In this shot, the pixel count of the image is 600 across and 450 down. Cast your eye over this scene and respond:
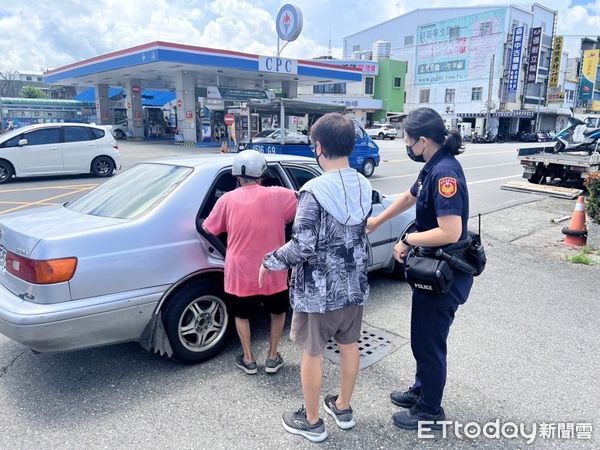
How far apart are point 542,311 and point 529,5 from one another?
5584cm

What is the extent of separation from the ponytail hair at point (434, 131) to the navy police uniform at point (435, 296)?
0.05 metres

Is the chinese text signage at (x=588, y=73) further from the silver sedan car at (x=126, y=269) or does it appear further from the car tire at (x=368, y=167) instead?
the silver sedan car at (x=126, y=269)

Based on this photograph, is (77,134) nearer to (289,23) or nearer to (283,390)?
(283,390)

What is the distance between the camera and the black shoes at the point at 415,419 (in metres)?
2.71

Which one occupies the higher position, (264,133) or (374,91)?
(374,91)

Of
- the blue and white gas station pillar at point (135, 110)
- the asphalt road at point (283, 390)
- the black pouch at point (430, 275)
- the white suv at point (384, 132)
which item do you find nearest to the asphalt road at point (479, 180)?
the asphalt road at point (283, 390)

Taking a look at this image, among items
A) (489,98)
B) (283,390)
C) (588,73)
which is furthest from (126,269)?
(588,73)

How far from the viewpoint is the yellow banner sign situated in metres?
50.5

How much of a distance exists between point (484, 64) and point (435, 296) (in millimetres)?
53228

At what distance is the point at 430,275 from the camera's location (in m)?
2.38

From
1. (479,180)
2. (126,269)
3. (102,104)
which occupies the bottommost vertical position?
(479,180)

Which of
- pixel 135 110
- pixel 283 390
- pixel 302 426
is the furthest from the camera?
pixel 135 110

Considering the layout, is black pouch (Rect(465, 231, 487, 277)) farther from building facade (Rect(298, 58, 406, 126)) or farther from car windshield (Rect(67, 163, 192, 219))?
building facade (Rect(298, 58, 406, 126))

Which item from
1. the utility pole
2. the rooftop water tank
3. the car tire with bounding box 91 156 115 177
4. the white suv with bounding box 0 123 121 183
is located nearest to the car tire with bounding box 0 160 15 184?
the white suv with bounding box 0 123 121 183
